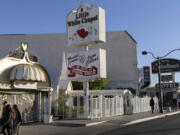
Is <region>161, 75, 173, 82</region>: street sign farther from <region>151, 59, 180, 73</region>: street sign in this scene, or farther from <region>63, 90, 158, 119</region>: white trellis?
<region>63, 90, 158, 119</region>: white trellis

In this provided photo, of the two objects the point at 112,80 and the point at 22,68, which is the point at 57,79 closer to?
the point at 22,68

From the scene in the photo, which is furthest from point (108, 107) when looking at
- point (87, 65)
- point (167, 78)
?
point (167, 78)

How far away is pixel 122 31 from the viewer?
51594 mm

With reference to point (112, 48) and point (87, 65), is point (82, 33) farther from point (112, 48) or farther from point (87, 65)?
point (112, 48)

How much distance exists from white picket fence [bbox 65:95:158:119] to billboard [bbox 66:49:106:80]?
212 centimetres

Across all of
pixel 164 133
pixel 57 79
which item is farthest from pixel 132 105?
pixel 164 133

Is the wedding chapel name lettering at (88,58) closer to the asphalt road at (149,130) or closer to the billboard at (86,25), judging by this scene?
the billboard at (86,25)

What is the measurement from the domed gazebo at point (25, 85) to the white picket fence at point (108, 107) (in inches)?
115

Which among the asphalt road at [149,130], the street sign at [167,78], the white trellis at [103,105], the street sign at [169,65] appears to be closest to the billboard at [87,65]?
the white trellis at [103,105]

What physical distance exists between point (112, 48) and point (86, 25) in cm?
3110

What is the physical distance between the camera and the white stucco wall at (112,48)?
49.8 meters

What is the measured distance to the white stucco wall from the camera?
4981 centimetres

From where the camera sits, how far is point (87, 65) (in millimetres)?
20703

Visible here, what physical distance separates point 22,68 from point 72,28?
660 centimetres
